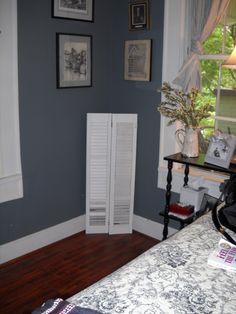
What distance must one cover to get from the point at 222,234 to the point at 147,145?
1.59 metres

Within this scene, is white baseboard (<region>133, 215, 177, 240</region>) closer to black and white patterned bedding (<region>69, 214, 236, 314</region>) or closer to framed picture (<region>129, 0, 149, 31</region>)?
black and white patterned bedding (<region>69, 214, 236, 314</region>)

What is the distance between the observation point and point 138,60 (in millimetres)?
3254

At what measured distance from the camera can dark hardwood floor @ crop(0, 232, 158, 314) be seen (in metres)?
2.56

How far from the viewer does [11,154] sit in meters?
2.87

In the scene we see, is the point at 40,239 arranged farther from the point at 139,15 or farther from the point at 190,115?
the point at 139,15

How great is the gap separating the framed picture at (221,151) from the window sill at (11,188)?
148 cm

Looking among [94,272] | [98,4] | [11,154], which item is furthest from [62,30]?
[94,272]

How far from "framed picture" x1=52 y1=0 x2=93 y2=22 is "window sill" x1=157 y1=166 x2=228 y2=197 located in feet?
4.84

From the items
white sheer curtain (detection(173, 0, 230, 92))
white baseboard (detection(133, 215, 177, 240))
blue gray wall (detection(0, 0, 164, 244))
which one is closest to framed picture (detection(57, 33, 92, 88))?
blue gray wall (detection(0, 0, 164, 244))

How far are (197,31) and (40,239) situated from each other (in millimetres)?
2155

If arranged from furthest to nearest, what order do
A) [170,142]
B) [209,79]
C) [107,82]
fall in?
[107,82] → [170,142] → [209,79]

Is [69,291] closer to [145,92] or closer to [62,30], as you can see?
[145,92]

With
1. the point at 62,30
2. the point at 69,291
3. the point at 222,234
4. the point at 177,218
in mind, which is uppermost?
the point at 62,30

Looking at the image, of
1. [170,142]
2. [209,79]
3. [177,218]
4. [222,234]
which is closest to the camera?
[222,234]
